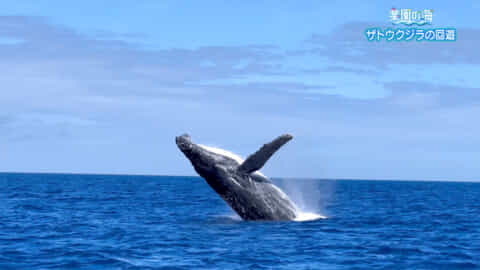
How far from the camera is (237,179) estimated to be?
59.6ft

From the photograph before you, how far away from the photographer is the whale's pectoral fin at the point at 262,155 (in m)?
16.5

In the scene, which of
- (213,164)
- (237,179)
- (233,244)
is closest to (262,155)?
(237,179)

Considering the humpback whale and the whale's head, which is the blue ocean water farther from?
the whale's head

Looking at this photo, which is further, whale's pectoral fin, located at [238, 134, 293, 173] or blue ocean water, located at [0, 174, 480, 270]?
whale's pectoral fin, located at [238, 134, 293, 173]

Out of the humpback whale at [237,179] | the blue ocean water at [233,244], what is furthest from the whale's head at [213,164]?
the blue ocean water at [233,244]

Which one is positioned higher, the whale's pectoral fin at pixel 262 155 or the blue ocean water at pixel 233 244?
the whale's pectoral fin at pixel 262 155

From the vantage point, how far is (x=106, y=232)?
1750 cm

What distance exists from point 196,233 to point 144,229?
2.30 metres

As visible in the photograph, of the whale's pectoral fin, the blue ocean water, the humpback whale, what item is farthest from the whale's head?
the blue ocean water

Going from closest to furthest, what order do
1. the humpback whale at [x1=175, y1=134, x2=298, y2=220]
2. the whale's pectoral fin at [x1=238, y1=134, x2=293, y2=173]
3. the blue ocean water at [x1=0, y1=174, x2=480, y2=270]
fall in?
the blue ocean water at [x1=0, y1=174, x2=480, y2=270] → the whale's pectoral fin at [x1=238, y1=134, x2=293, y2=173] → the humpback whale at [x1=175, y1=134, x2=298, y2=220]

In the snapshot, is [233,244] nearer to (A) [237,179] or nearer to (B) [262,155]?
(B) [262,155]

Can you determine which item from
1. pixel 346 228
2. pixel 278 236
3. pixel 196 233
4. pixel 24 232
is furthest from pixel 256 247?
pixel 24 232

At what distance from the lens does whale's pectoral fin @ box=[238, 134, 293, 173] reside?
650 inches

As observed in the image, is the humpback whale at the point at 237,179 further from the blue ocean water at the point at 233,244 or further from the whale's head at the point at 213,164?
the blue ocean water at the point at 233,244
